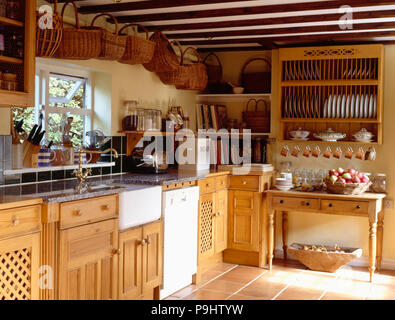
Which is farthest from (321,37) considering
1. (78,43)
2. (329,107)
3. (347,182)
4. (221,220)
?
(78,43)

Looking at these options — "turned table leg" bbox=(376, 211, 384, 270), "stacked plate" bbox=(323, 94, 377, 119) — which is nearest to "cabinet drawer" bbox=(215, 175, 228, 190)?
"stacked plate" bbox=(323, 94, 377, 119)

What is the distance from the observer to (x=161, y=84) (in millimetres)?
5359

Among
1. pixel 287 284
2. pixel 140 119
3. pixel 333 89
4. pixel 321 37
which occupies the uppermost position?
pixel 321 37

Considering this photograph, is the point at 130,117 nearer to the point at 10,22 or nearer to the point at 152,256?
the point at 152,256

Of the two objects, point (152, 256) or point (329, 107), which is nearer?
point (152, 256)

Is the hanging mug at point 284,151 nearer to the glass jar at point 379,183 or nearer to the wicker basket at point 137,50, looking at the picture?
the glass jar at point 379,183

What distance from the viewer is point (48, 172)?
12.8 ft

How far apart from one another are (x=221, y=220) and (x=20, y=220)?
9.00 feet

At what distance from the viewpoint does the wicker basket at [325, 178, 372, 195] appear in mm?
4840

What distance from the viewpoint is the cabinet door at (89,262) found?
3100 millimetres

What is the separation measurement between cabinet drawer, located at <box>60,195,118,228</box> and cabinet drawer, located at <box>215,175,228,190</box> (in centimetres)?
174

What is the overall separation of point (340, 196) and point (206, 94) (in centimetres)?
202

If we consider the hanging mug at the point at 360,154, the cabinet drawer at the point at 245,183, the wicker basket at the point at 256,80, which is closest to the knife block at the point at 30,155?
the cabinet drawer at the point at 245,183

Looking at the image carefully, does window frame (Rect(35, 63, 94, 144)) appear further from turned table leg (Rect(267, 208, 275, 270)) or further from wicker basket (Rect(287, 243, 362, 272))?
wicker basket (Rect(287, 243, 362, 272))
